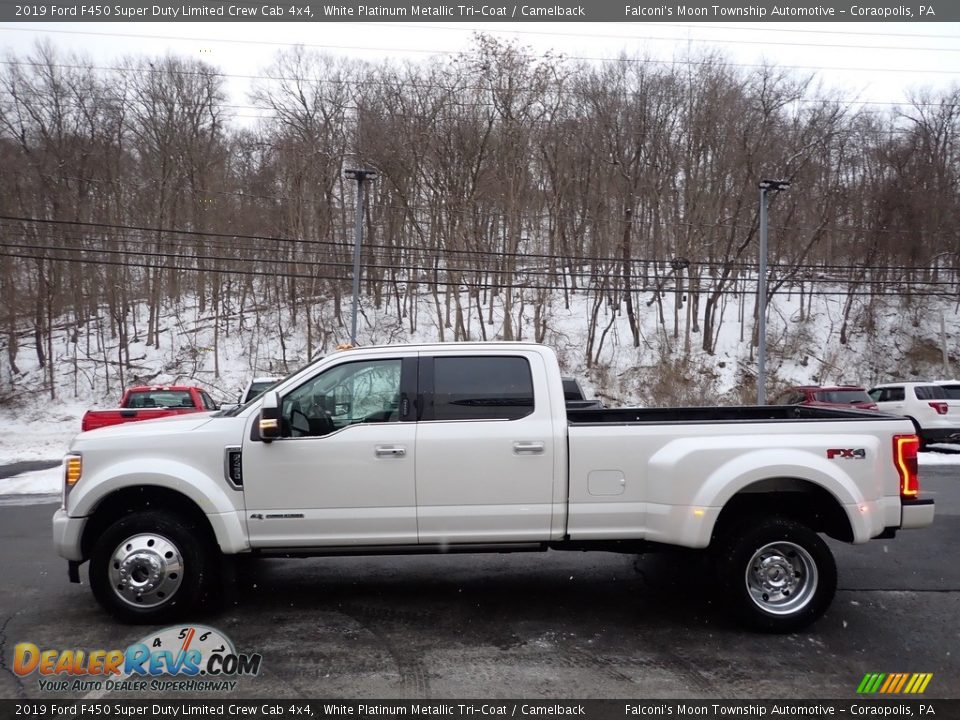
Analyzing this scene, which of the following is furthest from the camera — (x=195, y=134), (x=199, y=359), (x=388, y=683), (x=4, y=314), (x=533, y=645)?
(x=195, y=134)

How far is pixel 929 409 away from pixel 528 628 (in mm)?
16967

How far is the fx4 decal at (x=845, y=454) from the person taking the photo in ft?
17.7

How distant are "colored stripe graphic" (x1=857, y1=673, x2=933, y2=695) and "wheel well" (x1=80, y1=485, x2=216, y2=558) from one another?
4517 mm

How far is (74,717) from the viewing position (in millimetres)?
4117

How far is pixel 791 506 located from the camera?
583 centimetres

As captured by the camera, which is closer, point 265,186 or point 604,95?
point 604,95

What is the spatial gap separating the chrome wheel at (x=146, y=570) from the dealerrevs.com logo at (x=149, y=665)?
11.7 inches

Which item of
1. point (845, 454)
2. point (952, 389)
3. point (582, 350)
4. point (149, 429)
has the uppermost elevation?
point (149, 429)

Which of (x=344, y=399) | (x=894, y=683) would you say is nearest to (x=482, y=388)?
(x=344, y=399)

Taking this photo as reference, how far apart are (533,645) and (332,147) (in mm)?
35681

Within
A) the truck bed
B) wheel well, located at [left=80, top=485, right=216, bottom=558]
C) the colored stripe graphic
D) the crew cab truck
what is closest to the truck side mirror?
the crew cab truck

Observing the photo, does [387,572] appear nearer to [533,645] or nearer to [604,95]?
[533,645]

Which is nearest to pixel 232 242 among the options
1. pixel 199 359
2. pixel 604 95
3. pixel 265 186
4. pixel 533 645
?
pixel 265 186

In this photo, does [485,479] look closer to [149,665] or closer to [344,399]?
[344,399]
